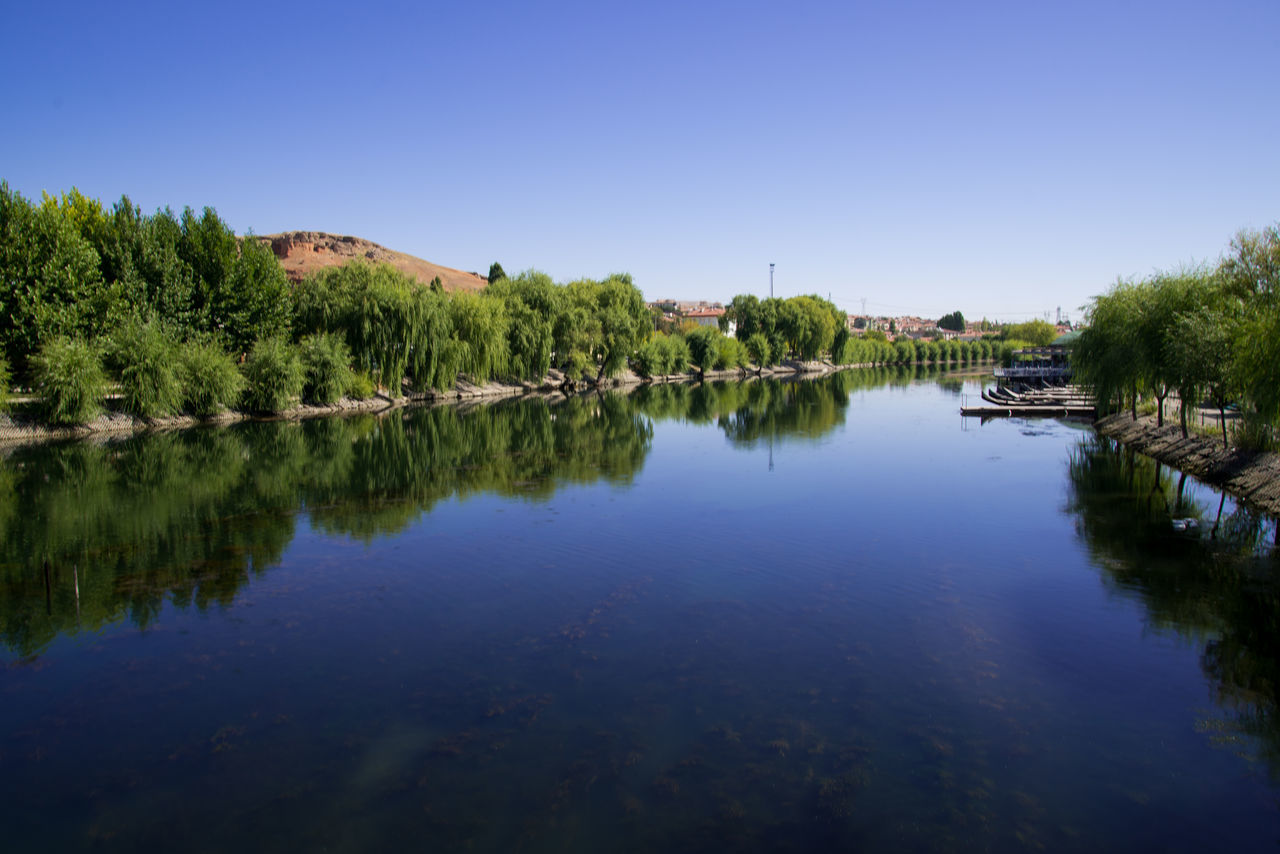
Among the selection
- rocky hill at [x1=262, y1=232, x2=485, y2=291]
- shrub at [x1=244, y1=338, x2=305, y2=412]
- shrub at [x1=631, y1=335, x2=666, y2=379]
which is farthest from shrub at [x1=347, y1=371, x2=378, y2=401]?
rocky hill at [x1=262, y1=232, x2=485, y2=291]

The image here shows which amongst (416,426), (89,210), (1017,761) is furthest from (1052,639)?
(89,210)

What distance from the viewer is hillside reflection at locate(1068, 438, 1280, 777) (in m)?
9.69

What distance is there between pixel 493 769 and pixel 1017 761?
5321 mm

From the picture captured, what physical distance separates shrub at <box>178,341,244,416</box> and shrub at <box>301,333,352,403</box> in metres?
4.36

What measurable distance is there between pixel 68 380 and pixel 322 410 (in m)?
14.0

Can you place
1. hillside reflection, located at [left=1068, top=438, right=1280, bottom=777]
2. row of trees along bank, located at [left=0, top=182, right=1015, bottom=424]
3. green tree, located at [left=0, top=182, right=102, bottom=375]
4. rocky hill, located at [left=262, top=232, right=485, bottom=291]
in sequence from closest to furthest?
hillside reflection, located at [left=1068, top=438, right=1280, bottom=777]
green tree, located at [left=0, top=182, right=102, bottom=375]
row of trees along bank, located at [left=0, top=182, right=1015, bottom=424]
rocky hill, located at [left=262, top=232, right=485, bottom=291]

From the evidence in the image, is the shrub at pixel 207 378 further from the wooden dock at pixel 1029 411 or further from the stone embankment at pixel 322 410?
the wooden dock at pixel 1029 411

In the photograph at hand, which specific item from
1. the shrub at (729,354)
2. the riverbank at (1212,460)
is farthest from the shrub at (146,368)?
the shrub at (729,354)

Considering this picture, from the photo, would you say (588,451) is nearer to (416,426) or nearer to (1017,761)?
(416,426)

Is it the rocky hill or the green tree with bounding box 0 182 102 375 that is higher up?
the rocky hill

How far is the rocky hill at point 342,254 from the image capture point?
438 feet

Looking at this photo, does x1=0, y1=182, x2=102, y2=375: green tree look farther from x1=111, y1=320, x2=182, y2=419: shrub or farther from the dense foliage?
x1=111, y1=320, x2=182, y2=419: shrub

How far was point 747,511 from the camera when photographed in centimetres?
2002

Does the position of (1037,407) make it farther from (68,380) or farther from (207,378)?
(68,380)
